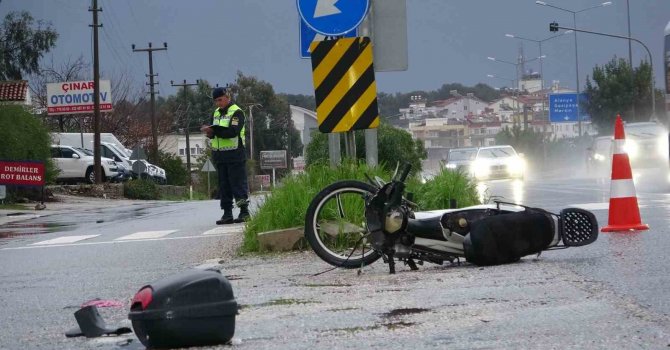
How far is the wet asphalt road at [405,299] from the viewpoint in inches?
225

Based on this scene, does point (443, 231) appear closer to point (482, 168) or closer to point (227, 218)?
point (227, 218)

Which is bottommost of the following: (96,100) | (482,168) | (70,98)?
(482,168)

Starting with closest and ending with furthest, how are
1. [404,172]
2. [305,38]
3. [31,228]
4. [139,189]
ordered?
[404,172] → [305,38] → [31,228] → [139,189]

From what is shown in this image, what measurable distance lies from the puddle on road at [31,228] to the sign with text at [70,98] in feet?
156

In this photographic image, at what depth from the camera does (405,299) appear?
7.09 metres

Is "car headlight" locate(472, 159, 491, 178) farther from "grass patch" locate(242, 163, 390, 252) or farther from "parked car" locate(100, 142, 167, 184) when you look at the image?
"grass patch" locate(242, 163, 390, 252)

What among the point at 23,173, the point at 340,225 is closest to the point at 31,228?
the point at 23,173

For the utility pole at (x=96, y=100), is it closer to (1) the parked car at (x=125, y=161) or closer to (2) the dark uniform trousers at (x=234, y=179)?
(1) the parked car at (x=125, y=161)

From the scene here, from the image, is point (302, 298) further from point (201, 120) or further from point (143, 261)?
point (201, 120)

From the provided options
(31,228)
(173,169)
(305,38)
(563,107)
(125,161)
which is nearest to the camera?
(305,38)

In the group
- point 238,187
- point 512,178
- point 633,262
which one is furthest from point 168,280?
point 512,178

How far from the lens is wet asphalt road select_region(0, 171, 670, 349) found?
18.8 ft

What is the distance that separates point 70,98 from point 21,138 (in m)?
34.5

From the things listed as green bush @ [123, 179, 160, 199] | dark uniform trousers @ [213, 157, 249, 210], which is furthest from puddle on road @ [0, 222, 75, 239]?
green bush @ [123, 179, 160, 199]
